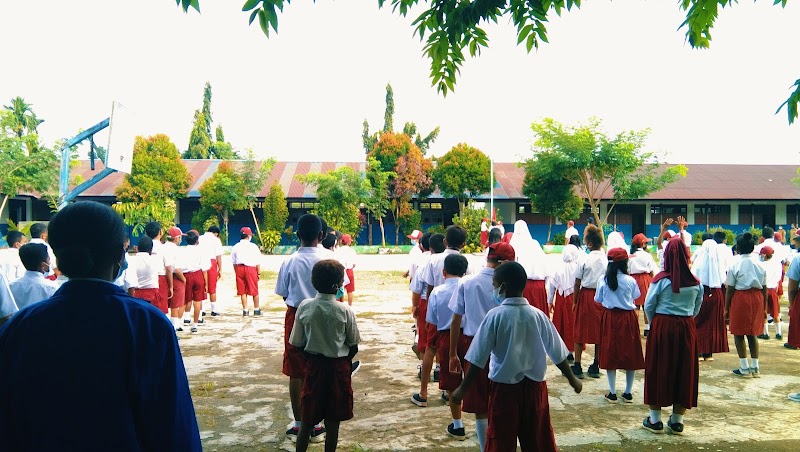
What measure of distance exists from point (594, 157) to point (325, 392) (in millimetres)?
28228

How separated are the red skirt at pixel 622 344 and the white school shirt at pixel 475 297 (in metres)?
2.03

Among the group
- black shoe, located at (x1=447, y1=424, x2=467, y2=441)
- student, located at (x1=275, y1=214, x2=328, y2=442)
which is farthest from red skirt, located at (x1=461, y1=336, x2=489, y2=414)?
student, located at (x1=275, y1=214, x2=328, y2=442)

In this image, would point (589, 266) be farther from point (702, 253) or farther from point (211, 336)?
point (211, 336)

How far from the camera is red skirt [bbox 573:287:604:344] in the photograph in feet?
22.3

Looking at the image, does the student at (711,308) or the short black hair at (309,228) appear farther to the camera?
the student at (711,308)

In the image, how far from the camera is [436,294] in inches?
207

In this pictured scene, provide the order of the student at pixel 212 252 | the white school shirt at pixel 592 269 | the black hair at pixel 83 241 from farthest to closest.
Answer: the student at pixel 212 252 → the white school shirt at pixel 592 269 → the black hair at pixel 83 241

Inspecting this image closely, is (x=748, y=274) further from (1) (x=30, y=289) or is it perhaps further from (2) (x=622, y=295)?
(1) (x=30, y=289)

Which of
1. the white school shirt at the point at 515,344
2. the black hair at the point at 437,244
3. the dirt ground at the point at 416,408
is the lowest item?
the dirt ground at the point at 416,408

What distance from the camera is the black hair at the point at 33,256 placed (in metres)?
4.69

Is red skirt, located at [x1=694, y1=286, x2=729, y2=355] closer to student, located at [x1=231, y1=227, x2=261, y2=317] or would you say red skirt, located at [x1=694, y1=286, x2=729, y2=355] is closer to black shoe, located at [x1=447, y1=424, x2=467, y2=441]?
black shoe, located at [x1=447, y1=424, x2=467, y2=441]

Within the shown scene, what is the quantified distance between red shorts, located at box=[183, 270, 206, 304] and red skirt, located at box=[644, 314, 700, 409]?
737 cm

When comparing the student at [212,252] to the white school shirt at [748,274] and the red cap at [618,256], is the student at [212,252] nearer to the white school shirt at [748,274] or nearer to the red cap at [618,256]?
the red cap at [618,256]

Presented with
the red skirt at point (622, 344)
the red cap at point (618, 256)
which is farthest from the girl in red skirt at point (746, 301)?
the red cap at point (618, 256)
